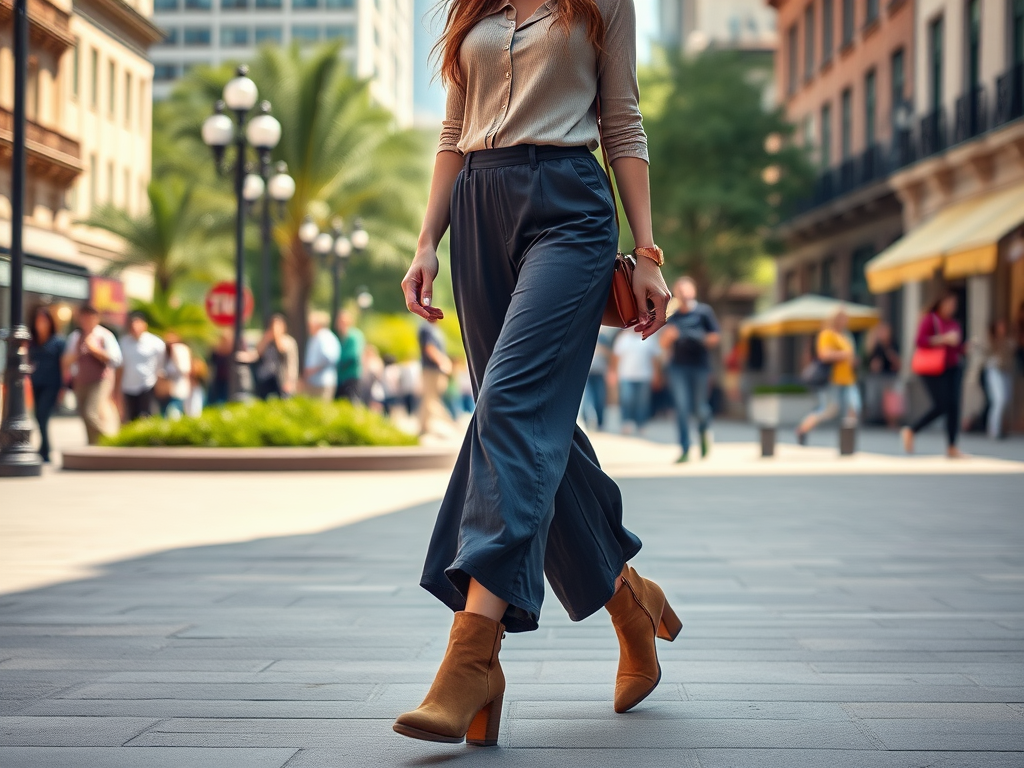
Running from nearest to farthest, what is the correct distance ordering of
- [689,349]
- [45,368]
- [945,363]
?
[689,349] → [45,368] → [945,363]

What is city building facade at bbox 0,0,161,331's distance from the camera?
1017 inches

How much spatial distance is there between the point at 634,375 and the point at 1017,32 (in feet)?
32.2

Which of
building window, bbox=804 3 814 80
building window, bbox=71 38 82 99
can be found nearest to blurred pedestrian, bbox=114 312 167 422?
building window, bbox=71 38 82 99

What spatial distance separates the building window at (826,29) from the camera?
37188 millimetres

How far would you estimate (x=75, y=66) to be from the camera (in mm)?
32469

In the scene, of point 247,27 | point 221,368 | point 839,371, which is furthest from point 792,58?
point 247,27

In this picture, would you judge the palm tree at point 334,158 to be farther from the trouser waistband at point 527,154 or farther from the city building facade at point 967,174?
the trouser waistband at point 527,154

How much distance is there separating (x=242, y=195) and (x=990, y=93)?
14166 mm

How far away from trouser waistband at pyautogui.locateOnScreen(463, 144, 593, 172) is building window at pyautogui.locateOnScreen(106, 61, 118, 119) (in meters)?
33.1

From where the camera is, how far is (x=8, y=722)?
10.7 feet

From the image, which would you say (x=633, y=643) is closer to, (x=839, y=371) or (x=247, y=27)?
(x=839, y=371)

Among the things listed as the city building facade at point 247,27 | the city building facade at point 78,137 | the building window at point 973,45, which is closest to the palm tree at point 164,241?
the city building facade at point 78,137

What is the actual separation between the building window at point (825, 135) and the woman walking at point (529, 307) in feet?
114

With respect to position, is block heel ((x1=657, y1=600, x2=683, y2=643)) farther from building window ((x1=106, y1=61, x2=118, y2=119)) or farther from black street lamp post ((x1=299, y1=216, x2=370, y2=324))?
building window ((x1=106, y1=61, x2=118, y2=119))
